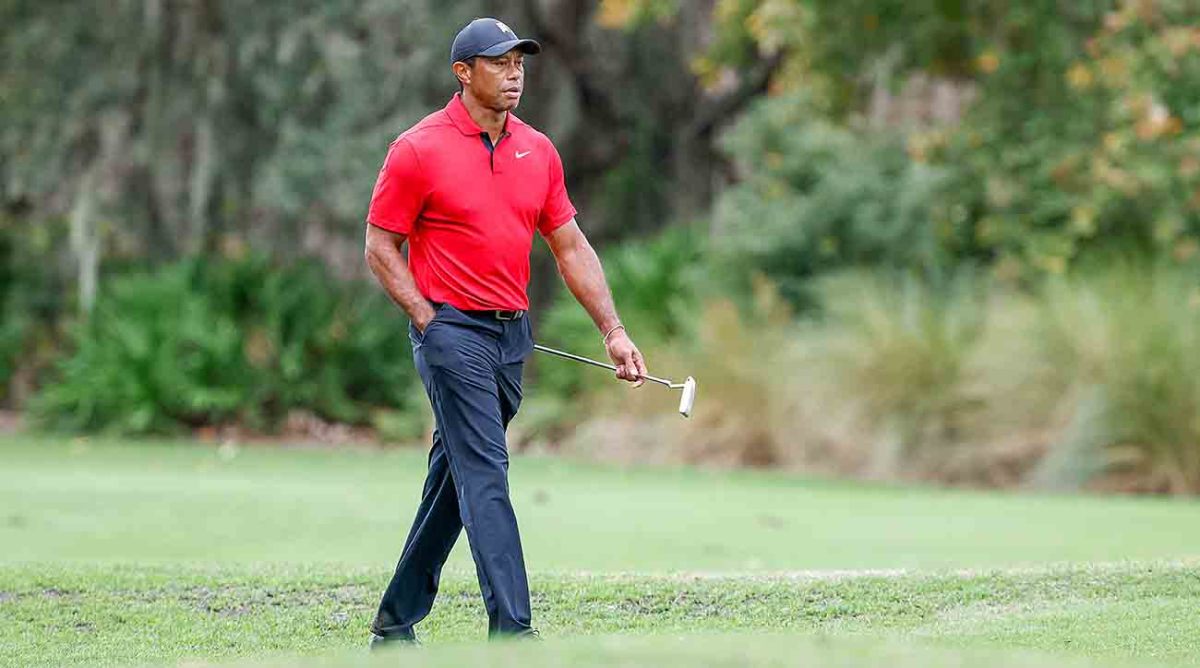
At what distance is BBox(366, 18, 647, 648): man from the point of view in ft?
22.7

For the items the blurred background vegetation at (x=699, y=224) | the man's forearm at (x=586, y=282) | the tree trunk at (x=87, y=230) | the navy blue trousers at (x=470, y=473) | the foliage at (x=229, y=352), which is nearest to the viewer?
the navy blue trousers at (x=470, y=473)

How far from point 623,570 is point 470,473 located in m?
3.79

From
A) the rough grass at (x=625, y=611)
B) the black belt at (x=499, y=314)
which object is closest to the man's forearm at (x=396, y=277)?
the black belt at (x=499, y=314)

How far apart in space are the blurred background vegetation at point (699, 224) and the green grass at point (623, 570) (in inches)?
51.3

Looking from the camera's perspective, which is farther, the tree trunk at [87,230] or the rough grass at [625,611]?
the tree trunk at [87,230]

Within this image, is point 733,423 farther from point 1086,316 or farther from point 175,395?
point 175,395

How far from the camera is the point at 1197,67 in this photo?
700 inches

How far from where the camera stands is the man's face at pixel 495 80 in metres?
7.07

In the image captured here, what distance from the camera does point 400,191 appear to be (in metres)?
6.99

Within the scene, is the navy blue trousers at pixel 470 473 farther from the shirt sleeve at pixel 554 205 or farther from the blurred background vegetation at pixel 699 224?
the blurred background vegetation at pixel 699 224

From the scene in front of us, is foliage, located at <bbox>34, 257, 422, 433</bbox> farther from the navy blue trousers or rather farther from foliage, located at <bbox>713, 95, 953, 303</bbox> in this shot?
the navy blue trousers

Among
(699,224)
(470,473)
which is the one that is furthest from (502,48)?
(699,224)

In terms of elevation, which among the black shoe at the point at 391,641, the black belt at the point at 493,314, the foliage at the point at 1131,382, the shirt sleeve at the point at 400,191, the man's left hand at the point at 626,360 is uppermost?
the foliage at the point at 1131,382

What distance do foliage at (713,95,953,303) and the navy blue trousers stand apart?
13350mm
